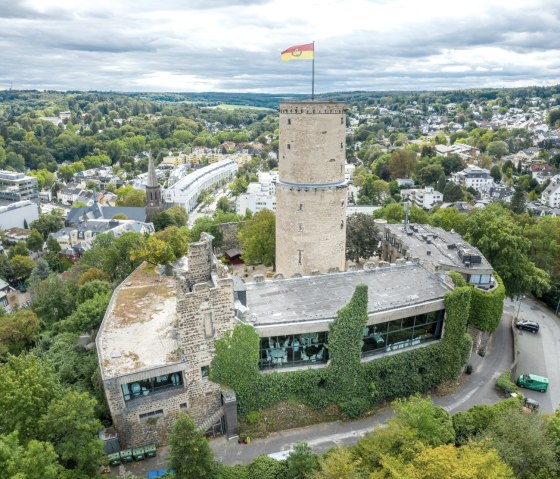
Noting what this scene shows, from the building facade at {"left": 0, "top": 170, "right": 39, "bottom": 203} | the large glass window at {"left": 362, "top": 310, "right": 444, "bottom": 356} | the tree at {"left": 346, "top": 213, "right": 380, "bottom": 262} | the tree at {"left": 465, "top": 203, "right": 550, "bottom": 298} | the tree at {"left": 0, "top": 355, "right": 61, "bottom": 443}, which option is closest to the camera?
the tree at {"left": 0, "top": 355, "right": 61, "bottom": 443}

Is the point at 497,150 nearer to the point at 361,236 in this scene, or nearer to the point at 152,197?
the point at 152,197

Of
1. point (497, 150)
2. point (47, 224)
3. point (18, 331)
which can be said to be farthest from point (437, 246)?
point (497, 150)

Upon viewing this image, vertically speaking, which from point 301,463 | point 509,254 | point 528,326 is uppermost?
point 509,254

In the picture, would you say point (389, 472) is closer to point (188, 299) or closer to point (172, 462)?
point (172, 462)

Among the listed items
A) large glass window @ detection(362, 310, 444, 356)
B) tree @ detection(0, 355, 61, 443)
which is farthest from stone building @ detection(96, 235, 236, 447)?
large glass window @ detection(362, 310, 444, 356)

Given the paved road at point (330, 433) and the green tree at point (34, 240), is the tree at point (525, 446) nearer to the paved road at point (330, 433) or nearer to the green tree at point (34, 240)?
the paved road at point (330, 433)

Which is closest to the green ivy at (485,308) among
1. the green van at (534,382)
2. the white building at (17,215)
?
the green van at (534,382)

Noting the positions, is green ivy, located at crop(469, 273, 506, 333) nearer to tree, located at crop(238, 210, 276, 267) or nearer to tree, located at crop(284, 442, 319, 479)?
tree, located at crop(284, 442, 319, 479)
